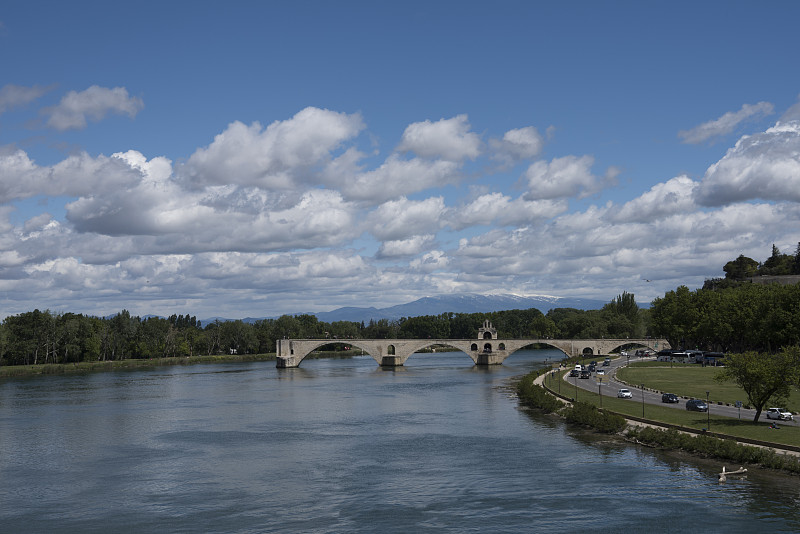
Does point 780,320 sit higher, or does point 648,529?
point 780,320

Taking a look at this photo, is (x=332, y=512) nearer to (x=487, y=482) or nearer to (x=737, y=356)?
(x=487, y=482)

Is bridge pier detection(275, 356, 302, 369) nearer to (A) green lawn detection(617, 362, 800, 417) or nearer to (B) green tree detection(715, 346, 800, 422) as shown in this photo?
(A) green lawn detection(617, 362, 800, 417)

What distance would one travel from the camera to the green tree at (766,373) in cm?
5406

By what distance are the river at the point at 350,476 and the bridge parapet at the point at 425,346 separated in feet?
271

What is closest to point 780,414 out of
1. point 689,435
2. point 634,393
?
point 689,435

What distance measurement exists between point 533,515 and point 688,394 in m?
46.7

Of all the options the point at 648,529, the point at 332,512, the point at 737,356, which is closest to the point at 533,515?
the point at 648,529

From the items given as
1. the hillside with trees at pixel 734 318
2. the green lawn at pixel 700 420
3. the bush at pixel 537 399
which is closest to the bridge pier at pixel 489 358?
the hillside with trees at pixel 734 318

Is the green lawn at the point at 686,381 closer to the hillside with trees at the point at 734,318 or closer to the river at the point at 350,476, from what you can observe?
the hillside with trees at the point at 734,318

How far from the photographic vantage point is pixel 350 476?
4766 centimetres

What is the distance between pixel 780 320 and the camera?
107 m

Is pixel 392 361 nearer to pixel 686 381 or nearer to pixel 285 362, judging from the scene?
pixel 285 362

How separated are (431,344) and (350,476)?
127044 millimetres

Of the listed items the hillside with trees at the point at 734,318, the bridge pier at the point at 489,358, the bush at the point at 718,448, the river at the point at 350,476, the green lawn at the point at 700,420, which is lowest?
the river at the point at 350,476
